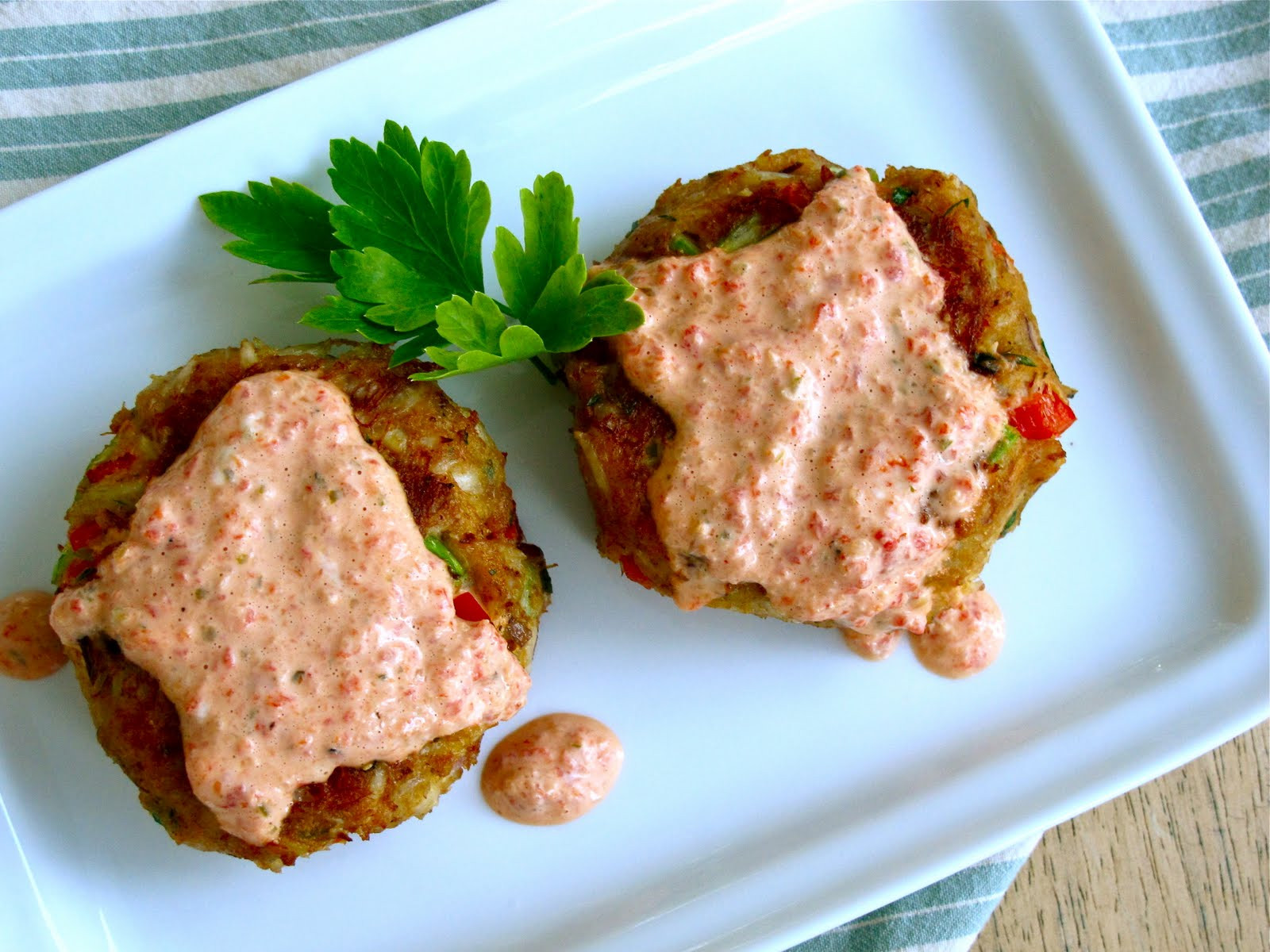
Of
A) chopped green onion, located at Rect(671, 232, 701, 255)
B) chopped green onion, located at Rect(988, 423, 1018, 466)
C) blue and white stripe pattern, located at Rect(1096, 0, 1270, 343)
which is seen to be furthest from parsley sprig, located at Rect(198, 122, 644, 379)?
blue and white stripe pattern, located at Rect(1096, 0, 1270, 343)

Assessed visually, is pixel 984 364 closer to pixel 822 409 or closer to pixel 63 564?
pixel 822 409

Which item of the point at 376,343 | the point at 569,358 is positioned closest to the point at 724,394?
the point at 569,358

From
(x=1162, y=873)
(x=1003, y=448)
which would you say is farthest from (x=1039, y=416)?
(x=1162, y=873)

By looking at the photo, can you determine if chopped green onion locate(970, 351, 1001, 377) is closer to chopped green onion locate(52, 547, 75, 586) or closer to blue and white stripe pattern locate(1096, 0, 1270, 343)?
blue and white stripe pattern locate(1096, 0, 1270, 343)

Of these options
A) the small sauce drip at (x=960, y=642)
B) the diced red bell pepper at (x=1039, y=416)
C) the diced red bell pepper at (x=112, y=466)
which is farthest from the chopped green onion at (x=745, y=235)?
the diced red bell pepper at (x=112, y=466)

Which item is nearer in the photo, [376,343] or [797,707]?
[376,343]

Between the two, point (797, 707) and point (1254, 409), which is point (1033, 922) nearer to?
point (797, 707)

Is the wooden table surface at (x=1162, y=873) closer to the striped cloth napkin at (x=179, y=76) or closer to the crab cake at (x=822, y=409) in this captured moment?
the striped cloth napkin at (x=179, y=76)
